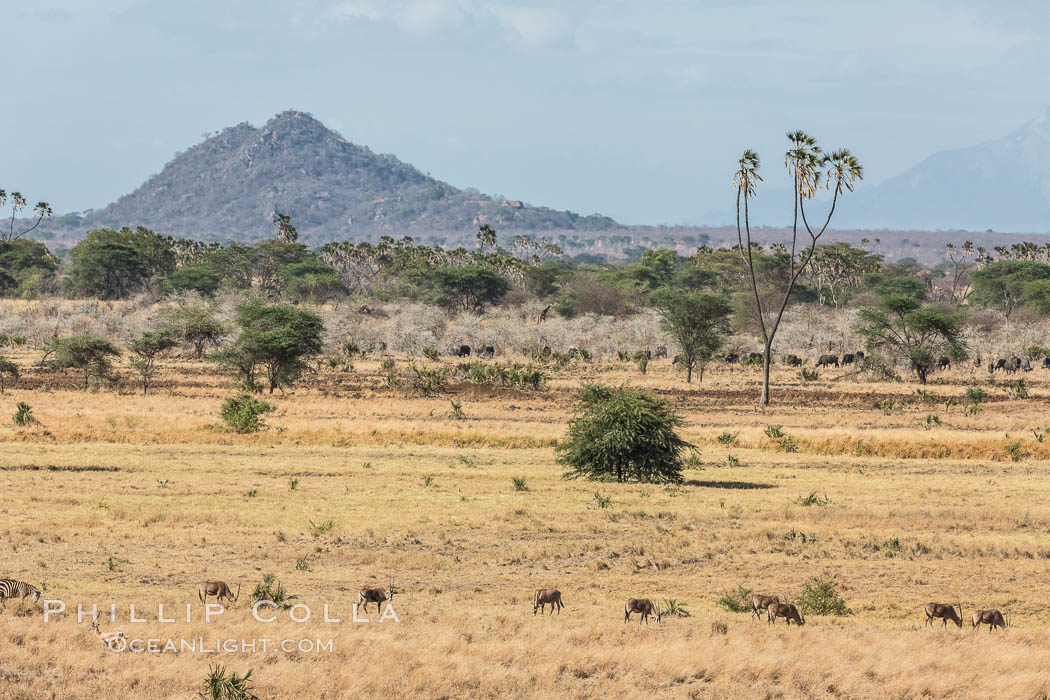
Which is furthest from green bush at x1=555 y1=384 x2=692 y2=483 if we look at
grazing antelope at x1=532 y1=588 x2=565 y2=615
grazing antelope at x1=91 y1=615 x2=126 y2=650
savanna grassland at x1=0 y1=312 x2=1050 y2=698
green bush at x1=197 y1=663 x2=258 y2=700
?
green bush at x1=197 y1=663 x2=258 y2=700

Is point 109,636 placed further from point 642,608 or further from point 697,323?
point 697,323

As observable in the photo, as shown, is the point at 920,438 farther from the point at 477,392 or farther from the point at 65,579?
the point at 65,579

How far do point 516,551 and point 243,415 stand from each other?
73.4 ft

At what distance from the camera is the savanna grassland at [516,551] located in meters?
13.4

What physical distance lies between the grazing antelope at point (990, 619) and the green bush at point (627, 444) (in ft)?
49.5

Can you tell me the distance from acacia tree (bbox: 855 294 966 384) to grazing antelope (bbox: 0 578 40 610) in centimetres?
5922

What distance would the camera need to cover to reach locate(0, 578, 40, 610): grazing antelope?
15.4m

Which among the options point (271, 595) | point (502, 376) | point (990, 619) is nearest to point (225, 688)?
point (271, 595)

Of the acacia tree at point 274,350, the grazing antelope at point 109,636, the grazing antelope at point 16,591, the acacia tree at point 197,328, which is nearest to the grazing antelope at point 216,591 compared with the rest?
the grazing antelope at point 109,636

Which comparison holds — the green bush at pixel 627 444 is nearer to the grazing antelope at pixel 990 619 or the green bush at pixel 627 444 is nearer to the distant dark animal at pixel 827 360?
the grazing antelope at pixel 990 619

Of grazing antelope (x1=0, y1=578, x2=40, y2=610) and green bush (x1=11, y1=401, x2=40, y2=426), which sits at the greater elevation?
green bush (x1=11, y1=401, x2=40, y2=426)

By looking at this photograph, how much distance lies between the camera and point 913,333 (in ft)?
232

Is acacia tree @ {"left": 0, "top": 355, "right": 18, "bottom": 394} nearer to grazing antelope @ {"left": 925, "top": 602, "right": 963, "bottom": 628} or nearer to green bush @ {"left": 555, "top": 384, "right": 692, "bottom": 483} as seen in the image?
green bush @ {"left": 555, "top": 384, "right": 692, "bottom": 483}

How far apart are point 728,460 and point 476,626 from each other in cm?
2163
